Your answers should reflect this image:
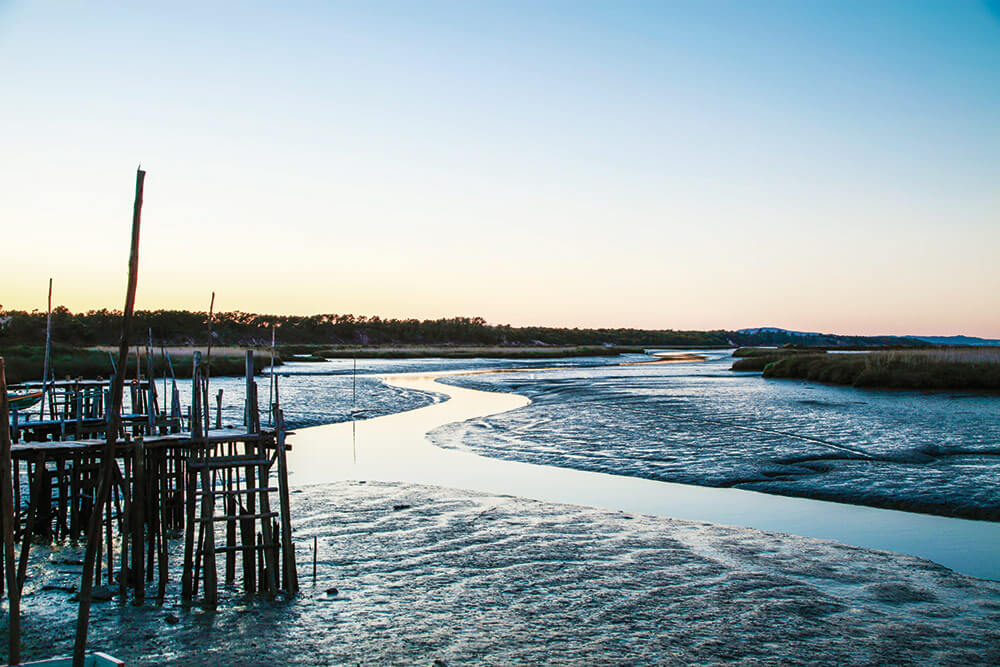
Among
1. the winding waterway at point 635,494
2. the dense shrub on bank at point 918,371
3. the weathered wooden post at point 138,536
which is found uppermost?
the dense shrub on bank at point 918,371

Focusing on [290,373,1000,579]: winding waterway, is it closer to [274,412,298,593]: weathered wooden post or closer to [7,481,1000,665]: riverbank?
[7,481,1000,665]: riverbank

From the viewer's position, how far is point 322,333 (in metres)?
139

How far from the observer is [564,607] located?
7.55 meters

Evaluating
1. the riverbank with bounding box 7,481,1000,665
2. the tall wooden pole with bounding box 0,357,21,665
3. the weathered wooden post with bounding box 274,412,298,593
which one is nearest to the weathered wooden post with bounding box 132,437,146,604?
the riverbank with bounding box 7,481,1000,665

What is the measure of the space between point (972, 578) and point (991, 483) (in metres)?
5.86

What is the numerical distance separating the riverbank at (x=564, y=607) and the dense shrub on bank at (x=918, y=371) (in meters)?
26.7

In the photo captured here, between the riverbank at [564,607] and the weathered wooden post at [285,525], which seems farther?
the weathered wooden post at [285,525]

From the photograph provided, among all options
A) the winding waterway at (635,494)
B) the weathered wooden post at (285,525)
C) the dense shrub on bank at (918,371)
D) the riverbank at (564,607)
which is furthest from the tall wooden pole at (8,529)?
the dense shrub on bank at (918,371)

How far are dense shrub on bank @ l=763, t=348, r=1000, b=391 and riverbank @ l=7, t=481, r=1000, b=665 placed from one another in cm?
2672

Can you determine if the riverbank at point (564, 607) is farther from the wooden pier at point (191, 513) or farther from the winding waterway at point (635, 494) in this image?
the winding waterway at point (635, 494)

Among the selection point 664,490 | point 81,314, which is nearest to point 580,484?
point 664,490

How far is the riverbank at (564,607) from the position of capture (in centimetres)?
642

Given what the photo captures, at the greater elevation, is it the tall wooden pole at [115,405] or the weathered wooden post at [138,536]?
the tall wooden pole at [115,405]

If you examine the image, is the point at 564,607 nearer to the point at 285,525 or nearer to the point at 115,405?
the point at 285,525
